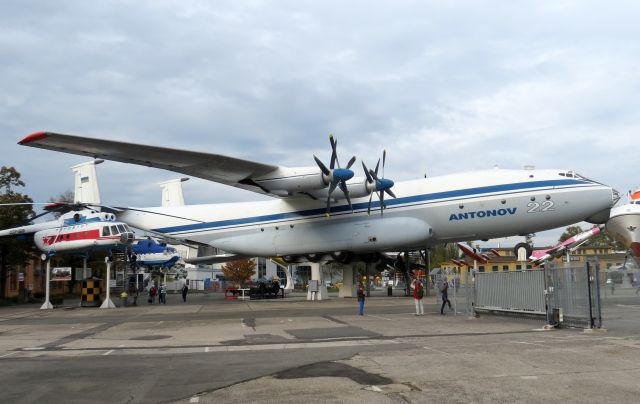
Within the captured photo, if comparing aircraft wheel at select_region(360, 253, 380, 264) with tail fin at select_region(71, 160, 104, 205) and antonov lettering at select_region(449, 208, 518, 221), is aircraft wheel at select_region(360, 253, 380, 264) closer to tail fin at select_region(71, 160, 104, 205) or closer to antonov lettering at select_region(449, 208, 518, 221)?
antonov lettering at select_region(449, 208, 518, 221)

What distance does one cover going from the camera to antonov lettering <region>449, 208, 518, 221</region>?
87.1ft

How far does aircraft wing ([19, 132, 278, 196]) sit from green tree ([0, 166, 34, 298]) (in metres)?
18.0

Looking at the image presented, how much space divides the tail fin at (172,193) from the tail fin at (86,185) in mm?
15225

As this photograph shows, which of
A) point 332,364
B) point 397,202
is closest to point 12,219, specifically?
point 397,202

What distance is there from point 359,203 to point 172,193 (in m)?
27.1

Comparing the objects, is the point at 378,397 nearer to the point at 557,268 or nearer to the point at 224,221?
the point at 557,268

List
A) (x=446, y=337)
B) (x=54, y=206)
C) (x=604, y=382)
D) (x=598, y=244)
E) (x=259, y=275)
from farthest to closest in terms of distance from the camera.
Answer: (x=259, y=275), (x=598, y=244), (x=54, y=206), (x=446, y=337), (x=604, y=382)

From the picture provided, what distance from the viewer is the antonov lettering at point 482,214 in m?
26.5

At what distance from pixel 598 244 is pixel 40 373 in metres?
98.5

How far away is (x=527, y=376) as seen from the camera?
8016 millimetres

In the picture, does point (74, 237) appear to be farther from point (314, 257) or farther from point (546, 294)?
point (546, 294)

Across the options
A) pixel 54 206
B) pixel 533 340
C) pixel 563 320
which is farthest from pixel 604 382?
pixel 54 206

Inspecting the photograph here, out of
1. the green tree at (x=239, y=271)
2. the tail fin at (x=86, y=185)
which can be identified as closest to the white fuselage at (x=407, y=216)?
the tail fin at (x=86, y=185)

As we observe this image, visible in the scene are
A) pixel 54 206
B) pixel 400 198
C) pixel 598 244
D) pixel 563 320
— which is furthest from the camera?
pixel 598 244
